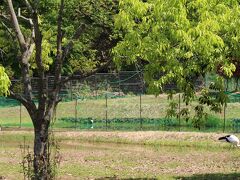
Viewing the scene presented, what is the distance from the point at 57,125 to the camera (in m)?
33.2

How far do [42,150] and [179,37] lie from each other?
3847mm

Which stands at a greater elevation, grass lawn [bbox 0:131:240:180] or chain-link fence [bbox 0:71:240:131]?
chain-link fence [bbox 0:71:240:131]

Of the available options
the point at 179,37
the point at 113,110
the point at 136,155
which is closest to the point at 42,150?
the point at 179,37

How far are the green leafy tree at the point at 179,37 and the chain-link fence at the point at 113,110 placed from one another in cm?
1063

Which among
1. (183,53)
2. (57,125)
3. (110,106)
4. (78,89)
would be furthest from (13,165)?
(78,89)

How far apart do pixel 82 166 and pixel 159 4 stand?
876 centimetres

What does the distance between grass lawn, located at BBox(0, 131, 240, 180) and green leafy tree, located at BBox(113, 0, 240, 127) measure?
17.0 feet

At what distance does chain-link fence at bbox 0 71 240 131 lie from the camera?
103 ft

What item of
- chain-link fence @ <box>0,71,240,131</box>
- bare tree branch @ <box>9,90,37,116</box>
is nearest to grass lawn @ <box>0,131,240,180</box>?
chain-link fence @ <box>0,71,240,131</box>

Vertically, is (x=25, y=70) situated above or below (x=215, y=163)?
above

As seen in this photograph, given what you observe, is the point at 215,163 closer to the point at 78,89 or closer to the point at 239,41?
the point at 239,41

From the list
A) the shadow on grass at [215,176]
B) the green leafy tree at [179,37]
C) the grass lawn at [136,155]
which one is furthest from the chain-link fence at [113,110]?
the green leafy tree at [179,37]

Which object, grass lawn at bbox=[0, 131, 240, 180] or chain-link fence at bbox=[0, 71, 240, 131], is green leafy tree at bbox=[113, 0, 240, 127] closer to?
grass lawn at bbox=[0, 131, 240, 180]

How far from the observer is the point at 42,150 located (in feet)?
39.8
